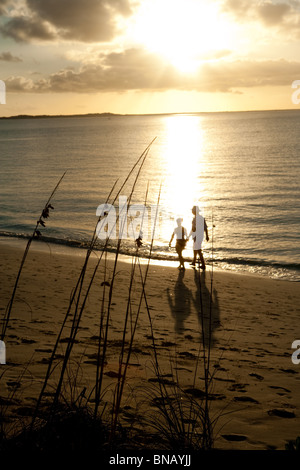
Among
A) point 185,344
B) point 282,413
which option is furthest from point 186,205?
point 282,413

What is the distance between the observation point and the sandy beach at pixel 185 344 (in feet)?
14.7

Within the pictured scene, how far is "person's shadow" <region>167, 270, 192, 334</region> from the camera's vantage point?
9.32 m

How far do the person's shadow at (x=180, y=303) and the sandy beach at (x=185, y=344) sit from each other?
2 cm

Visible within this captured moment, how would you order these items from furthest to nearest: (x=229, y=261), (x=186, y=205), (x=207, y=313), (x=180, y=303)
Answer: (x=186, y=205), (x=229, y=261), (x=180, y=303), (x=207, y=313)

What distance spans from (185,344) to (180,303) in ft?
12.4

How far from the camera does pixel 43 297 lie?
1057 cm

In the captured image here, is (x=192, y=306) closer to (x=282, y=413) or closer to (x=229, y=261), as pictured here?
(x=282, y=413)

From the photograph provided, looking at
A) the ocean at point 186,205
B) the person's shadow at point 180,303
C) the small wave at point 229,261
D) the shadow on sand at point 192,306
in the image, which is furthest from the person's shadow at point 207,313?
the small wave at point 229,261

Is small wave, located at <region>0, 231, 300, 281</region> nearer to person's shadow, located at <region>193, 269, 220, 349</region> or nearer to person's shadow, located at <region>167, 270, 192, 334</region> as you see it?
person's shadow, located at <region>167, 270, 192, 334</region>

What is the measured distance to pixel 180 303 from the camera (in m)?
11.3

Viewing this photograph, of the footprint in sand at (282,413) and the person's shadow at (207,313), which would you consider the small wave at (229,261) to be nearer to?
the person's shadow at (207,313)

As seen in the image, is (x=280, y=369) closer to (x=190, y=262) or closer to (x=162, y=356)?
(x=162, y=356)

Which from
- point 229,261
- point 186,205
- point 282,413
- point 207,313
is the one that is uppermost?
point 186,205

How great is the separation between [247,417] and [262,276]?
1208 centimetres
